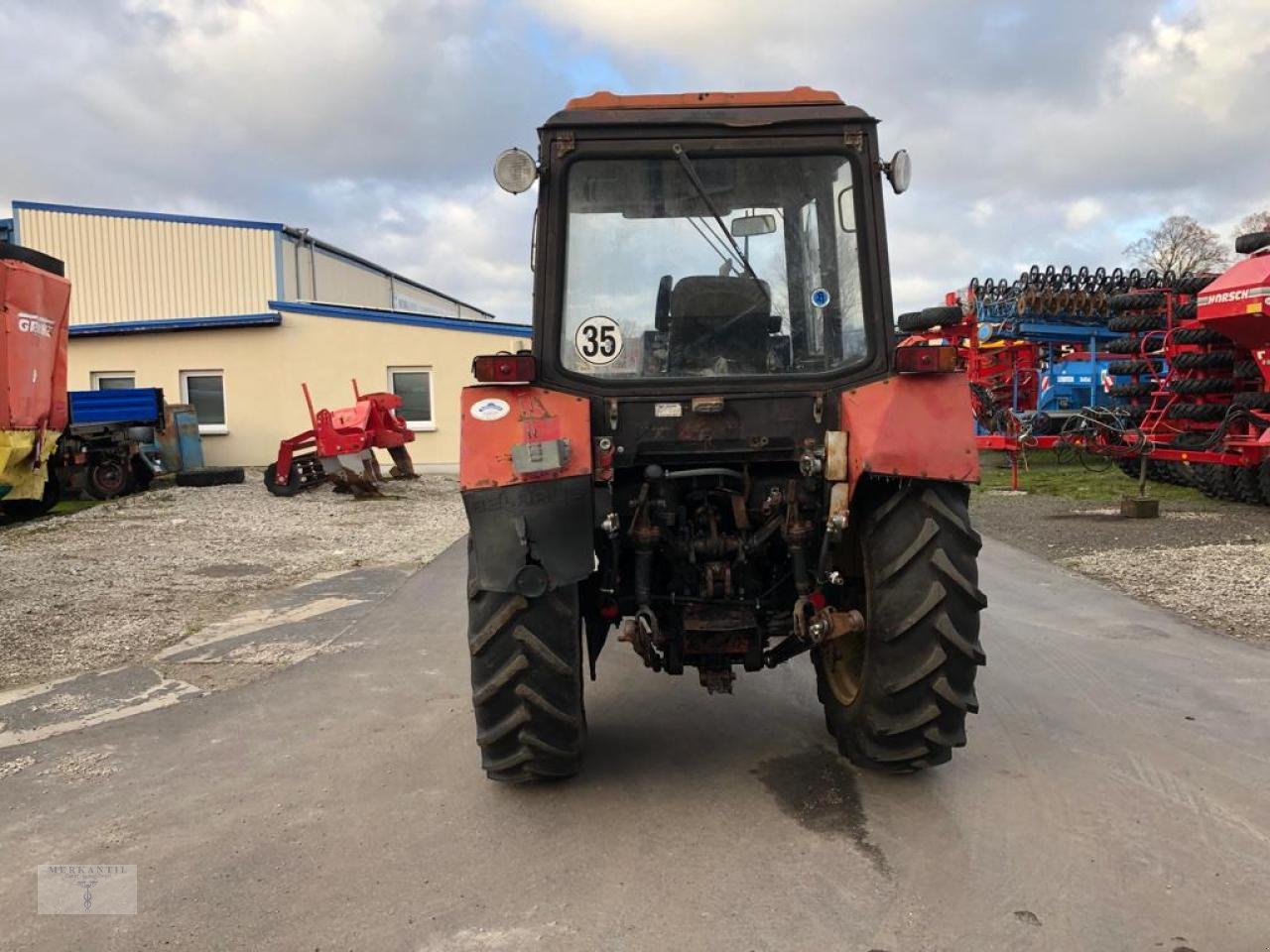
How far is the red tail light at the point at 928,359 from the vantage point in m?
3.75

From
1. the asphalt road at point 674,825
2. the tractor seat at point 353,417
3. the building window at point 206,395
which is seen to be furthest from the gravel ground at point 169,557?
the building window at point 206,395

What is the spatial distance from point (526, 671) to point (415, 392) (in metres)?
18.0

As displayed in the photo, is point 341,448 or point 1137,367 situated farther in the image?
point 341,448

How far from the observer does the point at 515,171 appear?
3.88 metres

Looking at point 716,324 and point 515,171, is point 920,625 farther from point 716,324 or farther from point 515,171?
point 515,171

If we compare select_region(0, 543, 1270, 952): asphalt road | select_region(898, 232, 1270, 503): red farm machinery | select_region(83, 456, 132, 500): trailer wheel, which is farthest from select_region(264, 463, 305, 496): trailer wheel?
select_region(0, 543, 1270, 952): asphalt road

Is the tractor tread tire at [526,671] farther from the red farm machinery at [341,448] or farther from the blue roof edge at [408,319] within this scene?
the blue roof edge at [408,319]

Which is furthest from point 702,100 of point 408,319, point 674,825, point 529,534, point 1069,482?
point 408,319

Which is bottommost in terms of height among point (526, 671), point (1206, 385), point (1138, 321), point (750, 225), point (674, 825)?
point (674, 825)

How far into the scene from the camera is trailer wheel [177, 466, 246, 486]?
1729cm

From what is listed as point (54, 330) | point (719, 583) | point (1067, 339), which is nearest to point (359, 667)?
point (719, 583)

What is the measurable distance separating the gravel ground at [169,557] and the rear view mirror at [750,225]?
4905 millimetres

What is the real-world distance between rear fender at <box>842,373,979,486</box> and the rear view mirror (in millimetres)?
837

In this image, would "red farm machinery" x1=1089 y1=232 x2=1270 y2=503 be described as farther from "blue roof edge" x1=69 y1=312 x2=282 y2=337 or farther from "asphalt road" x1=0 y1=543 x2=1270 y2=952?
"blue roof edge" x1=69 y1=312 x2=282 y2=337
